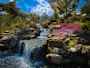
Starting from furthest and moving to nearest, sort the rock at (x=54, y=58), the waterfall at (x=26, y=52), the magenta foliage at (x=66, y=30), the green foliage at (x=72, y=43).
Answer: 1. the magenta foliage at (x=66, y=30)
2. the waterfall at (x=26, y=52)
3. the green foliage at (x=72, y=43)
4. the rock at (x=54, y=58)

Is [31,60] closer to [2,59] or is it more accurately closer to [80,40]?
[2,59]

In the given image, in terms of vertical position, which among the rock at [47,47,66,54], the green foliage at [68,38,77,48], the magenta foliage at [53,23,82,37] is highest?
the magenta foliage at [53,23,82,37]

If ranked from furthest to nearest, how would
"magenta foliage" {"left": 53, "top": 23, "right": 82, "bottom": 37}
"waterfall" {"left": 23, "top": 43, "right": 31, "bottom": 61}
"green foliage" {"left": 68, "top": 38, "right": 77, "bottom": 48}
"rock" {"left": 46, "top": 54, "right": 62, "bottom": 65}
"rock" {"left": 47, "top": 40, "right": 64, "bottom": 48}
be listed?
"magenta foliage" {"left": 53, "top": 23, "right": 82, "bottom": 37}
"waterfall" {"left": 23, "top": 43, "right": 31, "bottom": 61}
"green foliage" {"left": 68, "top": 38, "right": 77, "bottom": 48}
"rock" {"left": 47, "top": 40, "right": 64, "bottom": 48}
"rock" {"left": 46, "top": 54, "right": 62, "bottom": 65}

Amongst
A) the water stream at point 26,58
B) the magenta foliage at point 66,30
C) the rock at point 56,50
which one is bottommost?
the water stream at point 26,58

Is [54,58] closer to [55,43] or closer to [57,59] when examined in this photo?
[57,59]

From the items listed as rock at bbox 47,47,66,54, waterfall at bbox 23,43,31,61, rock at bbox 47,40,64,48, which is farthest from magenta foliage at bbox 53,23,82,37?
rock at bbox 47,47,66,54

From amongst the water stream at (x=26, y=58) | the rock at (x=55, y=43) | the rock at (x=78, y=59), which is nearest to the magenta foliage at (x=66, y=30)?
the water stream at (x=26, y=58)

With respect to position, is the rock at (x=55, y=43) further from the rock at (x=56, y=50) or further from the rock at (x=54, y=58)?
the rock at (x=54, y=58)

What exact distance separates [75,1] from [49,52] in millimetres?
26070

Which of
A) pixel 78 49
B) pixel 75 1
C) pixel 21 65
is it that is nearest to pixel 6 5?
pixel 21 65

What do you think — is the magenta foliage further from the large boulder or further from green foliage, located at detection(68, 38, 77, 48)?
the large boulder

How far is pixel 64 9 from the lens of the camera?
46.3 metres

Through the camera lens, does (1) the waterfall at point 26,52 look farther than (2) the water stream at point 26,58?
Yes

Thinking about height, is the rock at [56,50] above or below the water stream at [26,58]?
above
